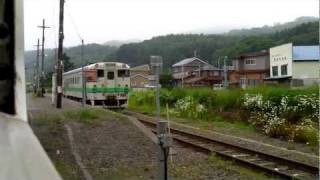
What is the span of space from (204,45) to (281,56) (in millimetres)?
42589

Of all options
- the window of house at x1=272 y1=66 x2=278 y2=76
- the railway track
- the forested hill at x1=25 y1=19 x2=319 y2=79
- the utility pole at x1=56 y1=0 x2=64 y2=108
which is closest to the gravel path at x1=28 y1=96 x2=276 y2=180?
the railway track

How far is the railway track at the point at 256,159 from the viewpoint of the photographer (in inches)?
388

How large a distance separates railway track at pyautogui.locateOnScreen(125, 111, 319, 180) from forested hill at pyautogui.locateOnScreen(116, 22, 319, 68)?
5921 centimetres

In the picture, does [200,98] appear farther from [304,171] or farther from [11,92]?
[11,92]

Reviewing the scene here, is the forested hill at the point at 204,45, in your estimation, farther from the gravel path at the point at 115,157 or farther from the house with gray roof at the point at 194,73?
the gravel path at the point at 115,157

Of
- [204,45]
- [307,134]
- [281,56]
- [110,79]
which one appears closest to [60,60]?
[110,79]

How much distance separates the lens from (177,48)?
318 ft

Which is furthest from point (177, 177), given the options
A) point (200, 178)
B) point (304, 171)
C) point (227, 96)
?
point (227, 96)

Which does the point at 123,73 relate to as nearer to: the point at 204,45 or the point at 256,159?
the point at 256,159

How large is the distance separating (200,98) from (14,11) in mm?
25889

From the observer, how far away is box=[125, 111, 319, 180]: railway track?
985cm

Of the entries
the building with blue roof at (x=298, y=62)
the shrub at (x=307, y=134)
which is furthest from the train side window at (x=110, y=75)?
the building with blue roof at (x=298, y=62)

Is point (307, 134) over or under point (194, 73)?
under

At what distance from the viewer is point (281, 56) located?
62.1 meters
